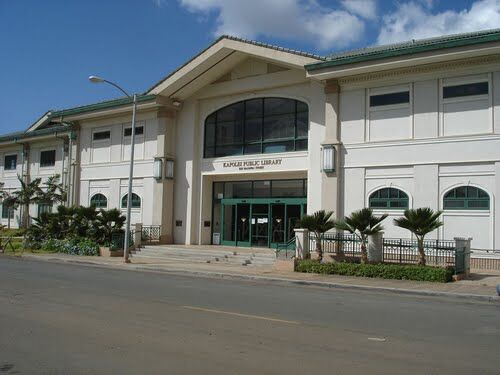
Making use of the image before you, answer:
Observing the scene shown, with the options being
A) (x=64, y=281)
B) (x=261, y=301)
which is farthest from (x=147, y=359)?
(x=64, y=281)

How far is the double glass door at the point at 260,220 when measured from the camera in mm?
27438

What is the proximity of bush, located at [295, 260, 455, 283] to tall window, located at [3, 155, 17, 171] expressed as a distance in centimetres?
3102

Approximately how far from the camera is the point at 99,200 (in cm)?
3494

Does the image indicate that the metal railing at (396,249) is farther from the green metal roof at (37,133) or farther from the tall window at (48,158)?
the tall window at (48,158)

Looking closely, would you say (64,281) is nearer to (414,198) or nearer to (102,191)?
(414,198)

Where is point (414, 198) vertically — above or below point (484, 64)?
below

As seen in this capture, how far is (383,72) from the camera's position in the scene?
23.1 meters

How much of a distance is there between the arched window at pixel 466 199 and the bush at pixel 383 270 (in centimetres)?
399

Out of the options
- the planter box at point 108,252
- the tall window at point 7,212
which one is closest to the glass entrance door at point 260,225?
the planter box at point 108,252

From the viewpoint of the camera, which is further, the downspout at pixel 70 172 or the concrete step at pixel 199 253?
the downspout at pixel 70 172

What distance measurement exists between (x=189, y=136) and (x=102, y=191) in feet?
25.7

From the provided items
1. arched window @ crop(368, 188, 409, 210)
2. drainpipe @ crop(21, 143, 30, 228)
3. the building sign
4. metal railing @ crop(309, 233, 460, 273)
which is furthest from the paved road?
drainpipe @ crop(21, 143, 30, 228)

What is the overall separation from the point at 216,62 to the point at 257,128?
4142mm

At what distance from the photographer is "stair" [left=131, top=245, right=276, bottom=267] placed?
941 inches
